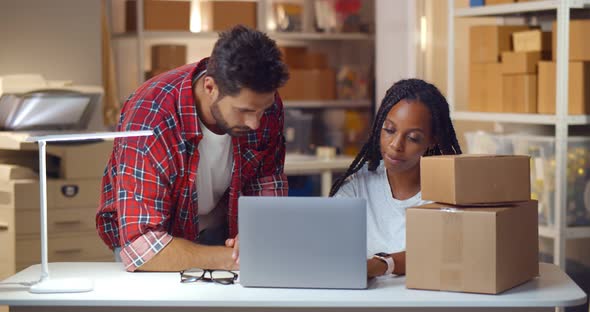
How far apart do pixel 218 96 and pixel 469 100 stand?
2043mm

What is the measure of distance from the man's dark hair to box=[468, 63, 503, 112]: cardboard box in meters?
1.81

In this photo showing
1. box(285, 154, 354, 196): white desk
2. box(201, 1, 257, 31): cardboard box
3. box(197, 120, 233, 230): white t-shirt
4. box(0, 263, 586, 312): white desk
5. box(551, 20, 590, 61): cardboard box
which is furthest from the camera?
→ box(201, 1, 257, 31): cardboard box

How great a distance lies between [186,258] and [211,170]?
0.37 meters

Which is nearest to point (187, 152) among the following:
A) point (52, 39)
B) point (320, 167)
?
point (52, 39)

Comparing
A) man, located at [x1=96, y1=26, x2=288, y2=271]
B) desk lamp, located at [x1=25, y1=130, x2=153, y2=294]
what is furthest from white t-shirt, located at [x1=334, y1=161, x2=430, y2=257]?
desk lamp, located at [x1=25, y1=130, x2=153, y2=294]

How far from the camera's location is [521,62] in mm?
3857

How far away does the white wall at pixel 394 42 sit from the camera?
16.7 feet

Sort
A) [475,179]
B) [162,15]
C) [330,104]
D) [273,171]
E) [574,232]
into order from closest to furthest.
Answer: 1. [475,179]
2. [273,171]
3. [574,232]
4. [162,15]
5. [330,104]

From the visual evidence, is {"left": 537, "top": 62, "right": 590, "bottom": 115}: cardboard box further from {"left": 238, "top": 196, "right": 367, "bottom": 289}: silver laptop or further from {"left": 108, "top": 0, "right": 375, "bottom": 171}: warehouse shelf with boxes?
{"left": 108, "top": 0, "right": 375, "bottom": 171}: warehouse shelf with boxes

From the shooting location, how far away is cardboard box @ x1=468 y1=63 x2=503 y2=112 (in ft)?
13.2

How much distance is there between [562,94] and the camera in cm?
362

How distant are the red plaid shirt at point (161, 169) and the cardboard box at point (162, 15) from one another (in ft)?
9.11

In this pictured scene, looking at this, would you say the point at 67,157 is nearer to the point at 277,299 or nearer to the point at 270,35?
the point at 270,35

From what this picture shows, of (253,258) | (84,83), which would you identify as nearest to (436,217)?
(253,258)
